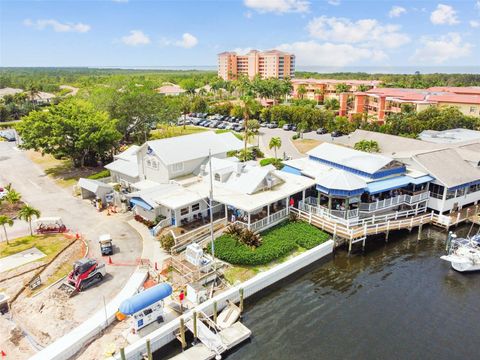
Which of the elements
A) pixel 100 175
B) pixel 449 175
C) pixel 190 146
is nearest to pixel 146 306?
pixel 190 146

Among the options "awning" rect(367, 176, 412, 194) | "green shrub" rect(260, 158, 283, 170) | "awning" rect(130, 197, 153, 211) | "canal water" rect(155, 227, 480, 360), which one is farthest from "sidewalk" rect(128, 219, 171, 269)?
"green shrub" rect(260, 158, 283, 170)

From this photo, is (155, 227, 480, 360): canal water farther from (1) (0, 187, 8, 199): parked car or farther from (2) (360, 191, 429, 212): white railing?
(1) (0, 187, 8, 199): parked car

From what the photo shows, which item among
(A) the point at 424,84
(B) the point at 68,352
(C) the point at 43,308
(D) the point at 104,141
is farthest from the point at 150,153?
(A) the point at 424,84

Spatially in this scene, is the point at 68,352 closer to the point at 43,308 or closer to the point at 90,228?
the point at 43,308

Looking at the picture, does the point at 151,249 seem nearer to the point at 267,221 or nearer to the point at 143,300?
the point at 143,300

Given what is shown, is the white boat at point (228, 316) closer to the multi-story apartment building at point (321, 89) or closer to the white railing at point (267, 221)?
the white railing at point (267, 221)

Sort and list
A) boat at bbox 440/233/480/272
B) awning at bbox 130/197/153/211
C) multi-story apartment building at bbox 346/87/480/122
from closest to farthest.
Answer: boat at bbox 440/233/480/272 < awning at bbox 130/197/153/211 < multi-story apartment building at bbox 346/87/480/122

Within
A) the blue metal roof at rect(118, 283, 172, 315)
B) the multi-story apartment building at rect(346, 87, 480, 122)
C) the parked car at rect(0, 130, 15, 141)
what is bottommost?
the blue metal roof at rect(118, 283, 172, 315)
